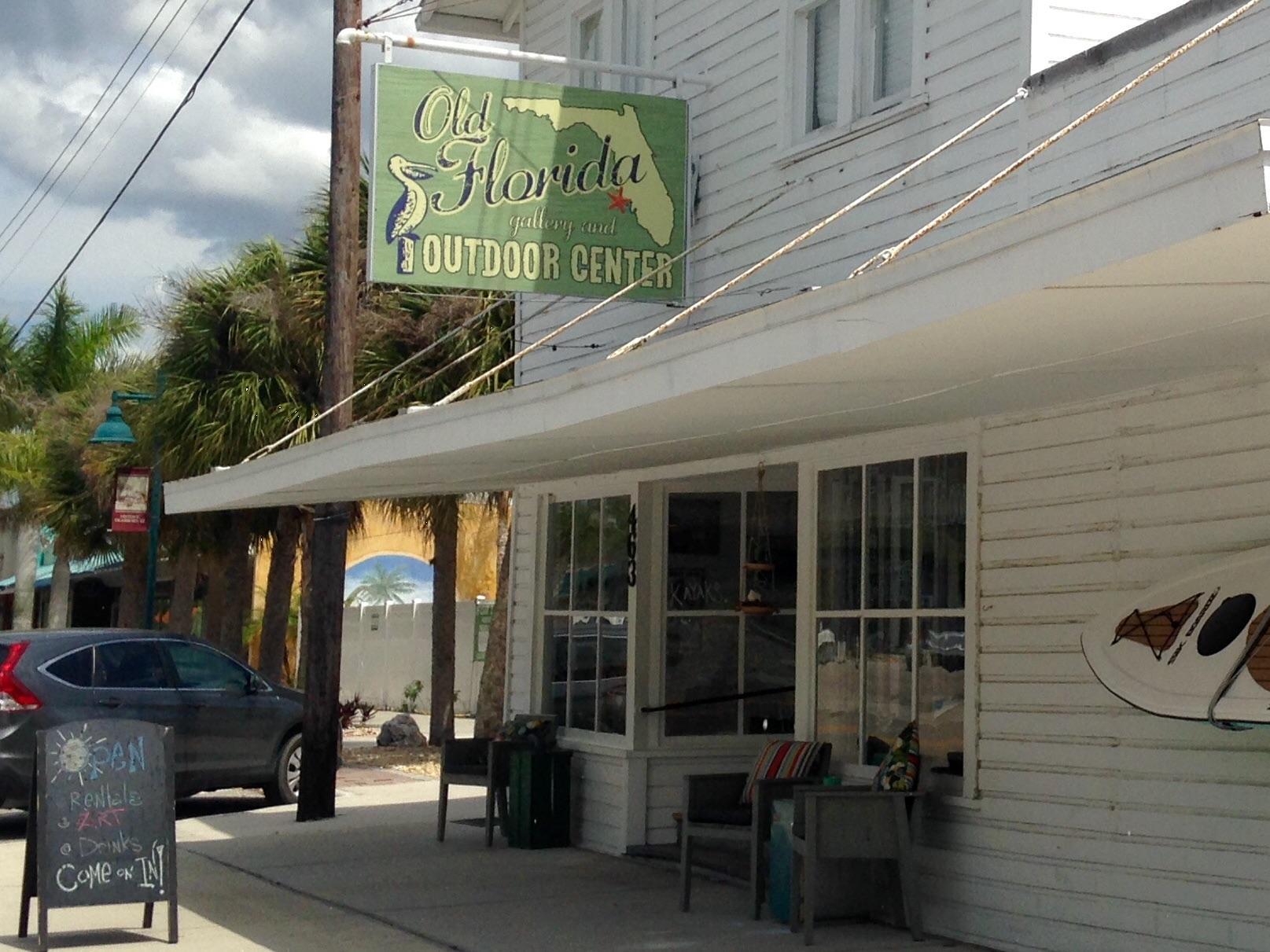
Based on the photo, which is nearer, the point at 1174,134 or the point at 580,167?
the point at 1174,134

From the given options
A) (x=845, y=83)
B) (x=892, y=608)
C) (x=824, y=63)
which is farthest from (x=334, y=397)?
(x=892, y=608)

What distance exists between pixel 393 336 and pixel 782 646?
9.16 meters

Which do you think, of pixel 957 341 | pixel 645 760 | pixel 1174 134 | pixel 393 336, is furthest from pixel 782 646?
pixel 393 336

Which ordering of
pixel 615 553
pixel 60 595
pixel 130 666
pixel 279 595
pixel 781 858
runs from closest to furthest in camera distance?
pixel 781 858
pixel 615 553
pixel 130 666
pixel 279 595
pixel 60 595

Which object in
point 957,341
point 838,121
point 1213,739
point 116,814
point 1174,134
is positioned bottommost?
point 116,814

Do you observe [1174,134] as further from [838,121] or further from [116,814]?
[116,814]

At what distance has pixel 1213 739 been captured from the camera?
22.0ft

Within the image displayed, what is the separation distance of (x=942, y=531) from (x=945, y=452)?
38 cm

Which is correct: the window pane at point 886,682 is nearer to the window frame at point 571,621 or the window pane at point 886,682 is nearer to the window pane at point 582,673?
the window frame at point 571,621

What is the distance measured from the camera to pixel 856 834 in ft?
25.6

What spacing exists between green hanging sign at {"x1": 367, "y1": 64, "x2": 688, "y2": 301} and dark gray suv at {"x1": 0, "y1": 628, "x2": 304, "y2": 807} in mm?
3914

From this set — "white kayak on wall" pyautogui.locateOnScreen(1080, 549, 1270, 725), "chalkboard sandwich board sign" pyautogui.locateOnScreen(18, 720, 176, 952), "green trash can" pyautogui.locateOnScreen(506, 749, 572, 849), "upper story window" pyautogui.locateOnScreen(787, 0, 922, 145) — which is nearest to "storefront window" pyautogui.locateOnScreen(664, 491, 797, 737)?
"green trash can" pyautogui.locateOnScreen(506, 749, 572, 849)

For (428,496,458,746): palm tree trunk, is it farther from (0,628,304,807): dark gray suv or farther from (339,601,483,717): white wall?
(339,601,483,717): white wall

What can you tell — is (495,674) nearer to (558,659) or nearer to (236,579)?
(236,579)
